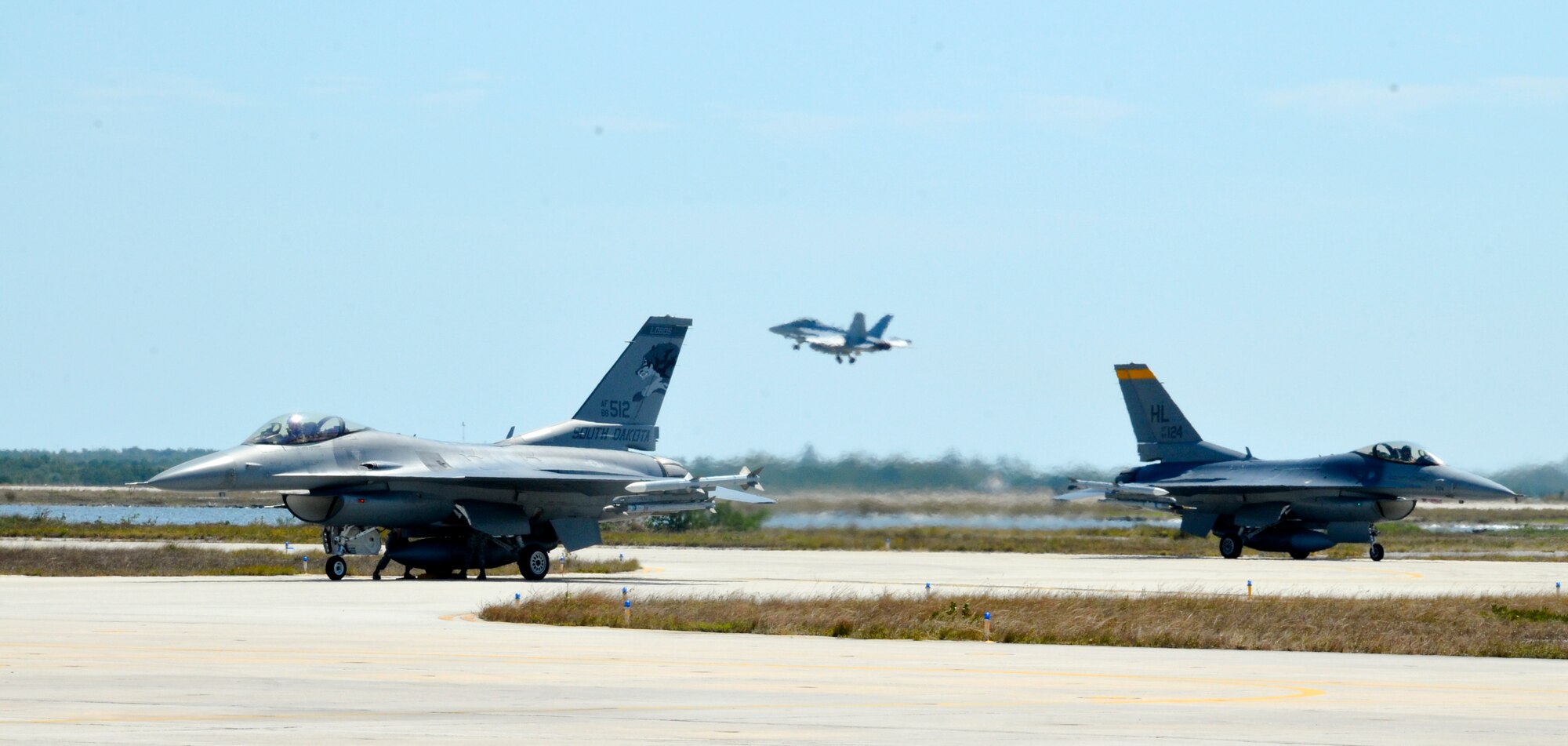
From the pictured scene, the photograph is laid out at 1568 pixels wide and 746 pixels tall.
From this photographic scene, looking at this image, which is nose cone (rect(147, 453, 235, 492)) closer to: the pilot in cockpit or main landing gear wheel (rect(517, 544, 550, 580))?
the pilot in cockpit

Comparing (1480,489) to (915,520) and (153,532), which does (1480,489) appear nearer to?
(915,520)

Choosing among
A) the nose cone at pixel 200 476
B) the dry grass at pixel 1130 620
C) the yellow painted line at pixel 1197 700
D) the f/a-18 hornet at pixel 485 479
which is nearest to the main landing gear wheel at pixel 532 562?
the f/a-18 hornet at pixel 485 479

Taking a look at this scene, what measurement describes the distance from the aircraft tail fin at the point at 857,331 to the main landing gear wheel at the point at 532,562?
231 ft

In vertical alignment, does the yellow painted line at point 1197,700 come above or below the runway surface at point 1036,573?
above

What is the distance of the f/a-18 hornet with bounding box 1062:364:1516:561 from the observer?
45156mm

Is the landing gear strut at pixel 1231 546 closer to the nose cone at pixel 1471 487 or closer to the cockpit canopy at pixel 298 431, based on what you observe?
the nose cone at pixel 1471 487

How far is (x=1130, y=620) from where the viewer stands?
21.1 m

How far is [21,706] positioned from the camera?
11.7 metres

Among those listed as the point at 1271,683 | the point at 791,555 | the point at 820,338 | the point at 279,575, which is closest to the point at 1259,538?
the point at 791,555

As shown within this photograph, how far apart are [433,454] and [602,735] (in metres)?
23.0

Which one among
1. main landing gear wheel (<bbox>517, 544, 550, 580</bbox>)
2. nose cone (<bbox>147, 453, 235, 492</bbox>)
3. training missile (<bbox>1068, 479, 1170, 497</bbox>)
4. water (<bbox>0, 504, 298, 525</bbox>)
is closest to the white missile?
main landing gear wheel (<bbox>517, 544, 550, 580</bbox>)

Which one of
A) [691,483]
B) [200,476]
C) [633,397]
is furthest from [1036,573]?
[200,476]

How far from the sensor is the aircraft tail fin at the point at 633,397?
122 ft

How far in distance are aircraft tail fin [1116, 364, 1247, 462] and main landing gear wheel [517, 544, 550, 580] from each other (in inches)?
832
